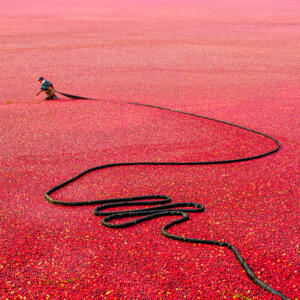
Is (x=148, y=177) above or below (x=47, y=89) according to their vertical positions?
below

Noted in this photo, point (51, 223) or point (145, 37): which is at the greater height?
point (145, 37)

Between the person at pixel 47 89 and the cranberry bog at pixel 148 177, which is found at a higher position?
the person at pixel 47 89

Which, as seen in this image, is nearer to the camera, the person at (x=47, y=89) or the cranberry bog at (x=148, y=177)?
the cranberry bog at (x=148, y=177)

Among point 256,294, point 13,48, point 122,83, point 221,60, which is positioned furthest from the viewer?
point 13,48

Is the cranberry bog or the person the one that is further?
the person

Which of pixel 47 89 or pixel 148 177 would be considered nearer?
pixel 148 177

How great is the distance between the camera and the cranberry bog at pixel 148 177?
130 inches

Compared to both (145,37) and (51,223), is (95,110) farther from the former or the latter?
(145,37)

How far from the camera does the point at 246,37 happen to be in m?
19.6

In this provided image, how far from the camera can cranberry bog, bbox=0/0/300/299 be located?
330 centimetres

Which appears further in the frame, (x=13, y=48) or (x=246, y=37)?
(x=246, y=37)

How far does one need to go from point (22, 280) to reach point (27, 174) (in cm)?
220

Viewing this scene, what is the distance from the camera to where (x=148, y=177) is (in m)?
5.18

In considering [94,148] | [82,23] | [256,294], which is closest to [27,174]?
[94,148]
